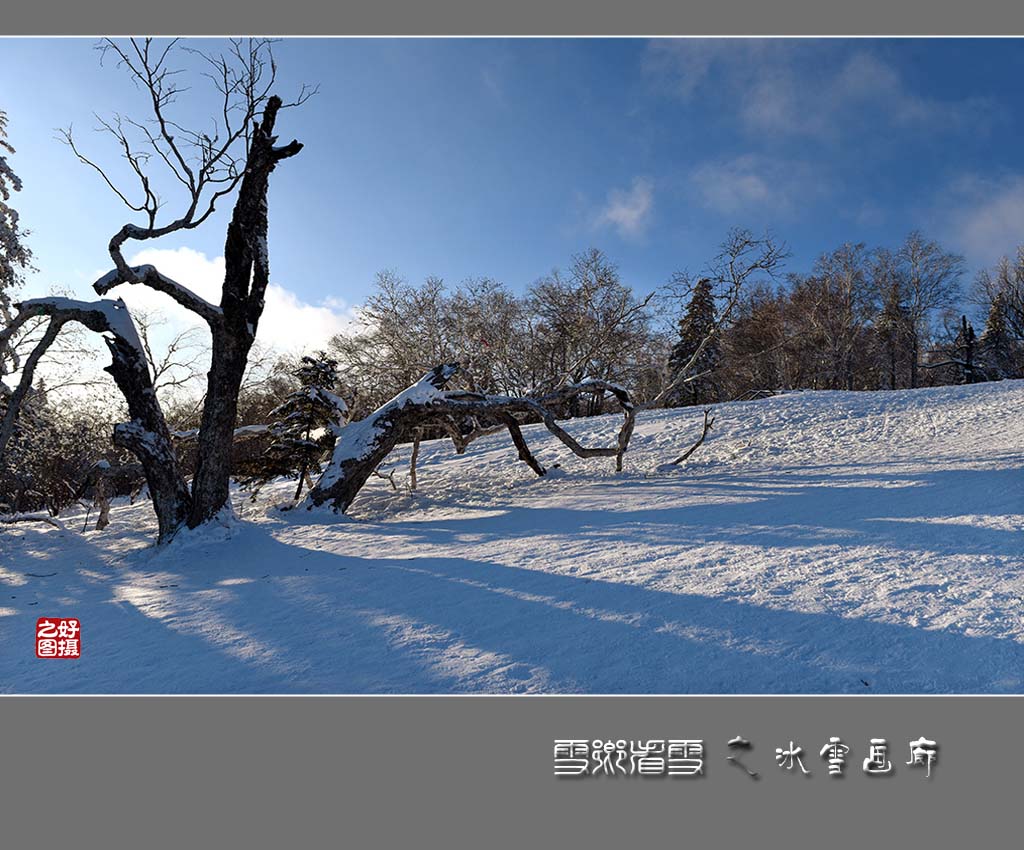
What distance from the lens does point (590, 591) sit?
11.5 ft

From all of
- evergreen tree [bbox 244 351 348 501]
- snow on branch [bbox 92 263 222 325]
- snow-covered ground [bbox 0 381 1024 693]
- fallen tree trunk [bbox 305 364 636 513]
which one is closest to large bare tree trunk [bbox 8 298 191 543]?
snow on branch [bbox 92 263 222 325]

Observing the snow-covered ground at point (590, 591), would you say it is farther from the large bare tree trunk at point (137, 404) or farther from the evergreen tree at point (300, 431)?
the evergreen tree at point (300, 431)

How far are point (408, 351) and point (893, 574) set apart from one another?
63.7 ft

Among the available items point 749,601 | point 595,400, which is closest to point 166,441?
point 749,601

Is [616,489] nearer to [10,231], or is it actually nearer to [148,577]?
[148,577]

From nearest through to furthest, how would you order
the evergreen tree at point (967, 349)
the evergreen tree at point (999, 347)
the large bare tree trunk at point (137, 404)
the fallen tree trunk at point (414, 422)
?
the large bare tree trunk at point (137, 404), the fallen tree trunk at point (414, 422), the evergreen tree at point (999, 347), the evergreen tree at point (967, 349)

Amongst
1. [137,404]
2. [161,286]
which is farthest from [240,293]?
[137,404]

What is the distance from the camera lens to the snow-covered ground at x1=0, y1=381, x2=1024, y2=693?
8.16ft

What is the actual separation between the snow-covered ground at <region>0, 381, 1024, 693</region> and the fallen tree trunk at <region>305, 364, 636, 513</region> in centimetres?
67

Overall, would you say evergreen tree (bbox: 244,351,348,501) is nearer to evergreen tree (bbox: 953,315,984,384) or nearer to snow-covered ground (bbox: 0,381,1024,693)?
snow-covered ground (bbox: 0,381,1024,693)

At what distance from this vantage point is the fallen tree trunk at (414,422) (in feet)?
26.3

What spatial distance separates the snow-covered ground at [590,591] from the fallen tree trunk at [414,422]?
2.21 ft

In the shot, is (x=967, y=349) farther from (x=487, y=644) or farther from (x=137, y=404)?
(x=137, y=404)

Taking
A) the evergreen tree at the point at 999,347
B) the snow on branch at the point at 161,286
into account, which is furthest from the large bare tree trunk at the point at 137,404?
the evergreen tree at the point at 999,347
